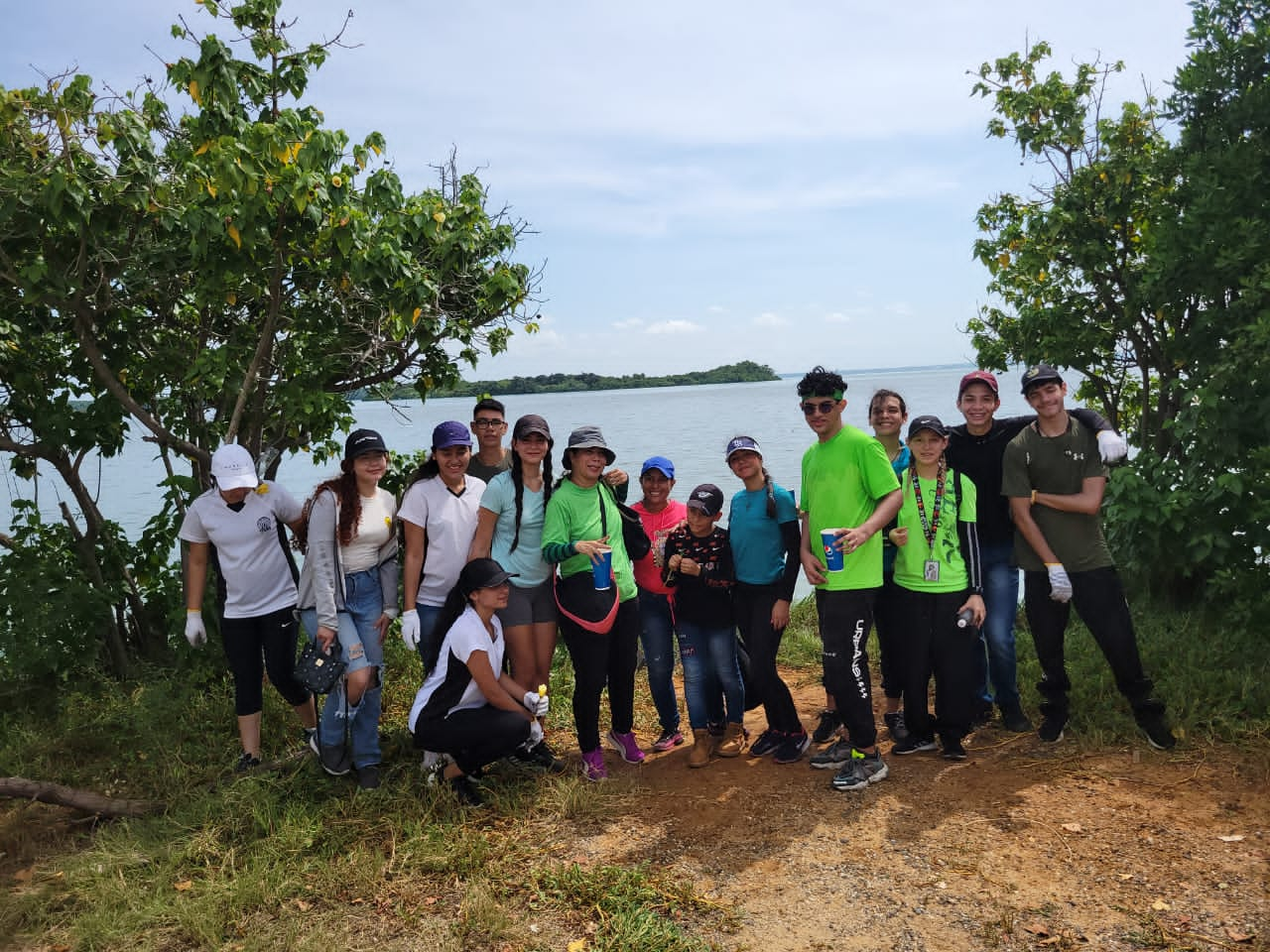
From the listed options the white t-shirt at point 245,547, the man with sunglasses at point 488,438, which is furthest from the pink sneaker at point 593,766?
the white t-shirt at point 245,547

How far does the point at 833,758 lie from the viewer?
15.8 feet

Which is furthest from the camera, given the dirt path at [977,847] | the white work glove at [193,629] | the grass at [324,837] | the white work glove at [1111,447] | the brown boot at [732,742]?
the brown boot at [732,742]

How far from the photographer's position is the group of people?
14.6 ft

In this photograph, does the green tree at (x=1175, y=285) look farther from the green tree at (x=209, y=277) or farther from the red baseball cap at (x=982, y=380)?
the green tree at (x=209, y=277)

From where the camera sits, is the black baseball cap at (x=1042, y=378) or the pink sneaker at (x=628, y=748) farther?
the pink sneaker at (x=628, y=748)

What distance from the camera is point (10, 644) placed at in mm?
5996

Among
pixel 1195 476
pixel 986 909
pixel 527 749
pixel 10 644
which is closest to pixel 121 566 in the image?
pixel 10 644

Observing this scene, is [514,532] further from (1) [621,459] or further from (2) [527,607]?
(1) [621,459]

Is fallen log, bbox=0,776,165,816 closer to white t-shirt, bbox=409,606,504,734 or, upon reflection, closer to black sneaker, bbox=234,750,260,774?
black sneaker, bbox=234,750,260,774

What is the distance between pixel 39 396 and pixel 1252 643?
825cm

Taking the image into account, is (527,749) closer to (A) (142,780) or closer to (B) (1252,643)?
(A) (142,780)

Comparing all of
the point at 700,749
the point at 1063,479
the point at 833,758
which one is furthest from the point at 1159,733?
the point at 700,749

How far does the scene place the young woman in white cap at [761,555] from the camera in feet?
15.4

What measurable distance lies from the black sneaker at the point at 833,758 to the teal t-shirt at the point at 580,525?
1.36m
